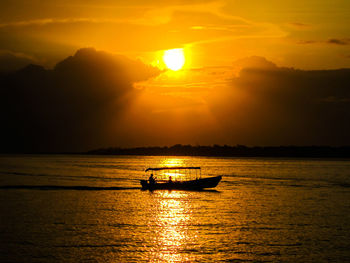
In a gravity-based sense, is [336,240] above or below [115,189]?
below

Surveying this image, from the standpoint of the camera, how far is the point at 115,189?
307ft

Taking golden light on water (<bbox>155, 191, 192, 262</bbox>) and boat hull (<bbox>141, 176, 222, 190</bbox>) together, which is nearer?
golden light on water (<bbox>155, 191, 192, 262</bbox>)

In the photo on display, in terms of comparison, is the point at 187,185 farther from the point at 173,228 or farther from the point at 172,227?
the point at 173,228

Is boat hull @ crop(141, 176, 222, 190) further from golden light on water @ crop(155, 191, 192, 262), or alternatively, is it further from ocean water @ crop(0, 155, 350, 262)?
golden light on water @ crop(155, 191, 192, 262)

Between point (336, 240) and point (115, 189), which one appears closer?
point (336, 240)

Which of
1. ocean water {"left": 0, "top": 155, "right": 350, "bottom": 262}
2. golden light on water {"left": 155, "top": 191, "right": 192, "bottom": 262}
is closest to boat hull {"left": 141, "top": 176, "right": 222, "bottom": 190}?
Answer: ocean water {"left": 0, "top": 155, "right": 350, "bottom": 262}

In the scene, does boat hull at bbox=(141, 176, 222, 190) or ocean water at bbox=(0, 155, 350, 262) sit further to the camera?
boat hull at bbox=(141, 176, 222, 190)

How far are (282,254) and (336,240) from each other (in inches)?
323

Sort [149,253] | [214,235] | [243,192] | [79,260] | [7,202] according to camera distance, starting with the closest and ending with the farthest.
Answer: [79,260]
[149,253]
[214,235]
[7,202]
[243,192]

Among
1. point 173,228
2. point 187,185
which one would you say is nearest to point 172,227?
point 173,228

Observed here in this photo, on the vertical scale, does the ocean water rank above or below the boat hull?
below

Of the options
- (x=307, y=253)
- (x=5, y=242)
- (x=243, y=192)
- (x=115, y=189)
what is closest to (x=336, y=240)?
(x=307, y=253)

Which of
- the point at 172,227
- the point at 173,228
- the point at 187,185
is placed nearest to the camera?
the point at 173,228

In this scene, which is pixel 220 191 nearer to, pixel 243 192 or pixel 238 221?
pixel 243 192
